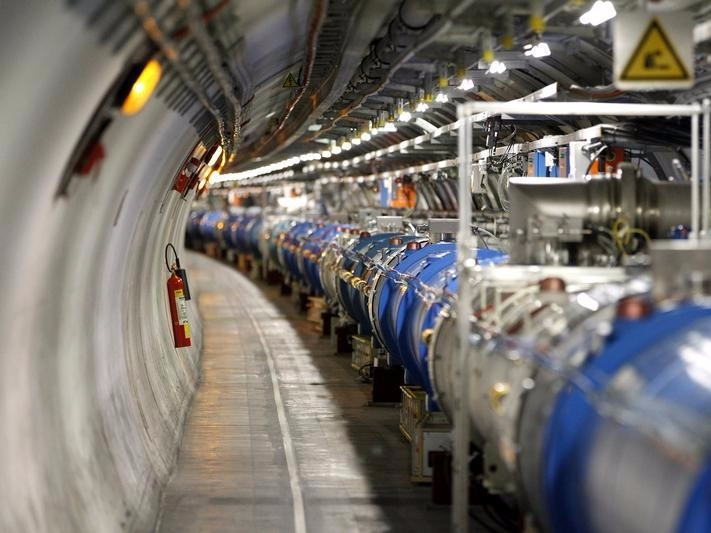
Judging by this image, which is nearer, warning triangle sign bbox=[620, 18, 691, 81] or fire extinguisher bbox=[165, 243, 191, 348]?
warning triangle sign bbox=[620, 18, 691, 81]

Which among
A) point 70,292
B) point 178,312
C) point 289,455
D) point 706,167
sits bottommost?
point 289,455

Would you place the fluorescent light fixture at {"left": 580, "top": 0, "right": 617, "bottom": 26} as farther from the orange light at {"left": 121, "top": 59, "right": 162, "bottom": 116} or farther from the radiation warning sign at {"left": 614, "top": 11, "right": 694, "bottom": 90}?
the orange light at {"left": 121, "top": 59, "right": 162, "bottom": 116}

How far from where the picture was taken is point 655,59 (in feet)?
20.3

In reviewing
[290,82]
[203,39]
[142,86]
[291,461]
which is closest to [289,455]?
[291,461]

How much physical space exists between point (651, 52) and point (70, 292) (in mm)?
3190

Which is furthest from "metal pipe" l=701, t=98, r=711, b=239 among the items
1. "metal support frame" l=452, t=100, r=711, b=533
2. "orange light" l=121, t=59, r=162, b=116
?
"orange light" l=121, t=59, r=162, b=116

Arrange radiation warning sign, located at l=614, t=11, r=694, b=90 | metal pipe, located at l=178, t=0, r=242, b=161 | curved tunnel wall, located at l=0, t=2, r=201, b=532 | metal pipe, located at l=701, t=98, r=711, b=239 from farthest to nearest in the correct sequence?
1. metal pipe, located at l=701, t=98, r=711, b=239
2. radiation warning sign, located at l=614, t=11, r=694, b=90
3. metal pipe, located at l=178, t=0, r=242, b=161
4. curved tunnel wall, located at l=0, t=2, r=201, b=532

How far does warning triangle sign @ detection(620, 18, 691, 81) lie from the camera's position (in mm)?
6168

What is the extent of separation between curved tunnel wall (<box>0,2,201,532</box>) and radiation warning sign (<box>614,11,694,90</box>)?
7.96ft

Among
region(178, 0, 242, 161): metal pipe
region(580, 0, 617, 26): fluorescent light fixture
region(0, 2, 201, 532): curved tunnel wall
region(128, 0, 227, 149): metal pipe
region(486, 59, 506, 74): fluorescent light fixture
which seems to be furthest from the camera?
region(486, 59, 506, 74): fluorescent light fixture

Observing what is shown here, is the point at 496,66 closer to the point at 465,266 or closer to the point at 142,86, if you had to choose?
the point at 465,266

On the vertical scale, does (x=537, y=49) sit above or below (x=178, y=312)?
above

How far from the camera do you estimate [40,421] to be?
5832mm

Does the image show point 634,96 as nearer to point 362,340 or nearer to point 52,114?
point 362,340
